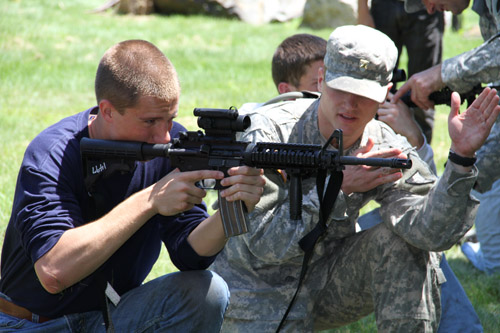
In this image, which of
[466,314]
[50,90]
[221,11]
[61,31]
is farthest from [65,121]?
[221,11]

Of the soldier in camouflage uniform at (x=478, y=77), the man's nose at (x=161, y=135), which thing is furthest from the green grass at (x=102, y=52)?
the man's nose at (x=161, y=135)

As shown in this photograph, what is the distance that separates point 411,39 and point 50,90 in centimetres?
558

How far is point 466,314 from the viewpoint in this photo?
13.3 ft

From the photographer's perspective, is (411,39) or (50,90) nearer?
(411,39)

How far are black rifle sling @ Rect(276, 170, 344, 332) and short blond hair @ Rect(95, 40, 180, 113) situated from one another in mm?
813

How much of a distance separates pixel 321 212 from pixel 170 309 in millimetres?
866

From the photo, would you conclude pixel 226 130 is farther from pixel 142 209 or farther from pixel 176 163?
pixel 142 209

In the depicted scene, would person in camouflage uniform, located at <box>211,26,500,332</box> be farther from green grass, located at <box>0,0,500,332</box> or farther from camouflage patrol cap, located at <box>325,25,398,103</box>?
green grass, located at <box>0,0,500,332</box>

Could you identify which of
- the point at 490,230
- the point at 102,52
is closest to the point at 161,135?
the point at 490,230

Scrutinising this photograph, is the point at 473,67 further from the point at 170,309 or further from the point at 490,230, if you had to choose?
the point at 170,309

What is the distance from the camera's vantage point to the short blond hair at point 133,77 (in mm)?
3197

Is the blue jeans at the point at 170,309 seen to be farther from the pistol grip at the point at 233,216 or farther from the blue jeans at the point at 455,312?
the blue jeans at the point at 455,312

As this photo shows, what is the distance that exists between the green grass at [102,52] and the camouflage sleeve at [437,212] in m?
1.19

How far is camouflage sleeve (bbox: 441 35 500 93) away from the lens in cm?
474
